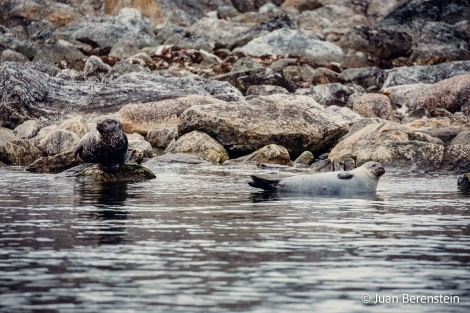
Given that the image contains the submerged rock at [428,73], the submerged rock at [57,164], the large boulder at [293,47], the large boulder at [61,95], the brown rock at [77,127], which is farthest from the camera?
the large boulder at [293,47]

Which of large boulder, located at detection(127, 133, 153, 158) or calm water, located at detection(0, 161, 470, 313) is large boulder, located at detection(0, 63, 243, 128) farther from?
calm water, located at detection(0, 161, 470, 313)

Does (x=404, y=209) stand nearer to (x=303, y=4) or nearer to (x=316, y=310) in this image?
(x=316, y=310)

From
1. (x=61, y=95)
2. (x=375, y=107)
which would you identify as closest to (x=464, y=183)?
(x=375, y=107)

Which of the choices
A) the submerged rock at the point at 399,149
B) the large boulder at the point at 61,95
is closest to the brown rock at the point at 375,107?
the large boulder at the point at 61,95

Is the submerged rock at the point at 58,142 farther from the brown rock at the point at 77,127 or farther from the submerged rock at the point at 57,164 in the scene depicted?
the submerged rock at the point at 57,164

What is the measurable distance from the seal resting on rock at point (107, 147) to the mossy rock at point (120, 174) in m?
0.08

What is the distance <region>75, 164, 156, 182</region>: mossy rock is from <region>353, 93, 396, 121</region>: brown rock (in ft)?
41.5

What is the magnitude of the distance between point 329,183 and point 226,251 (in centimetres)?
533

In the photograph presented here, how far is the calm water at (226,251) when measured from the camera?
20.5ft

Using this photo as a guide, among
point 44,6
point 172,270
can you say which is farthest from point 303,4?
point 172,270

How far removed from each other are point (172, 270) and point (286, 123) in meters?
14.5

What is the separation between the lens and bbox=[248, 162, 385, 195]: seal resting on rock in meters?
13.2

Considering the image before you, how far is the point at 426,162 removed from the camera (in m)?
18.2

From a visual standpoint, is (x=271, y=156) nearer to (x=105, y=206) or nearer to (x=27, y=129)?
(x=27, y=129)
